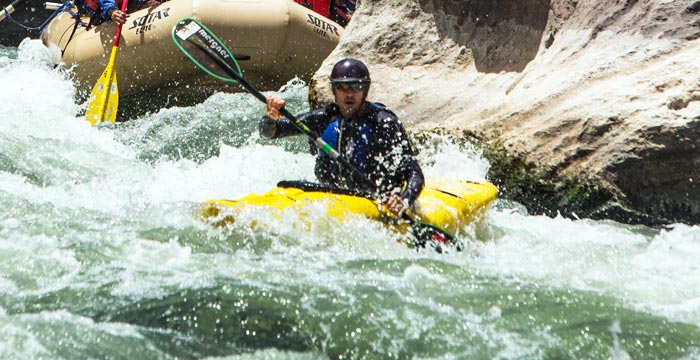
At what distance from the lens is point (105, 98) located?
24.8ft

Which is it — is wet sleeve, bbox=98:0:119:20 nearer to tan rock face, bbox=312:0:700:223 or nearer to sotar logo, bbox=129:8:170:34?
sotar logo, bbox=129:8:170:34

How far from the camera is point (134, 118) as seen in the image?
809cm

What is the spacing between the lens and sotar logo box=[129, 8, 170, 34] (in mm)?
7922

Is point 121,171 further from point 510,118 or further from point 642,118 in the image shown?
point 642,118

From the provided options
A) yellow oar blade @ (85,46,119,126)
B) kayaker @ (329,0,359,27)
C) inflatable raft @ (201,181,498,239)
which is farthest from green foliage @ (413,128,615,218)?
kayaker @ (329,0,359,27)

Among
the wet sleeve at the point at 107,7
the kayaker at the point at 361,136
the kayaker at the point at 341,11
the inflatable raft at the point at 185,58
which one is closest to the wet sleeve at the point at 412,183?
the kayaker at the point at 361,136

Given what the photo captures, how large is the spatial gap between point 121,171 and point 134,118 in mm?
2191

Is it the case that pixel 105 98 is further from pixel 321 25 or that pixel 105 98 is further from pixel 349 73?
pixel 349 73

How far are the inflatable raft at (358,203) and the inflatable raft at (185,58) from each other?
385cm

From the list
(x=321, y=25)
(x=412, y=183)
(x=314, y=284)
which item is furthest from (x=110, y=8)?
(x=314, y=284)

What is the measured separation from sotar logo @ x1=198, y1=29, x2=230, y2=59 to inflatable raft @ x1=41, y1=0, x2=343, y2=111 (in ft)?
10.8

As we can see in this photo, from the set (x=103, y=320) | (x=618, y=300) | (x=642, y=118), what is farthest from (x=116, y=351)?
(x=642, y=118)

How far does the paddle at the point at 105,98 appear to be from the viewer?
7516 mm

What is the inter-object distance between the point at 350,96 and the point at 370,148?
275 mm
